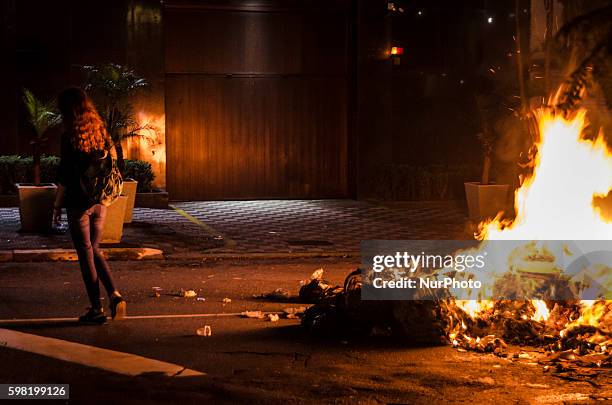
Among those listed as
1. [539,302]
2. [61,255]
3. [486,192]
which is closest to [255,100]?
[486,192]

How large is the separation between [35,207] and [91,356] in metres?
7.83

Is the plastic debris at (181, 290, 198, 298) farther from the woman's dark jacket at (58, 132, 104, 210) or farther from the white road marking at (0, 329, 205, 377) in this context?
the white road marking at (0, 329, 205, 377)

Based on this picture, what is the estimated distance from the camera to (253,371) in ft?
22.0

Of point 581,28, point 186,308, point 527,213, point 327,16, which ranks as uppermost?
point 327,16

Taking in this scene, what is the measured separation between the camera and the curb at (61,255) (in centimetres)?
1235

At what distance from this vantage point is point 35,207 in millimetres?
14422

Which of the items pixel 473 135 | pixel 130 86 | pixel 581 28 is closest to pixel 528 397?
pixel 581 28

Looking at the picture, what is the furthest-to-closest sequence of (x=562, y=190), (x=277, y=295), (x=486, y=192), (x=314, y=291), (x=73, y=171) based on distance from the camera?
(x=486, y=192) < (x=277, y=295) < (x=314, y=291) < (x=562, y=190) < (x=73, y=171)

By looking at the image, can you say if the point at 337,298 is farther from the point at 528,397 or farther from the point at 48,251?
the point at 48,251

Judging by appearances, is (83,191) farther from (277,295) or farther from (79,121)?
(277,295)

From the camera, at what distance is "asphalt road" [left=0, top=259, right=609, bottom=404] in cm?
611

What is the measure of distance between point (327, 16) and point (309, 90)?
1571 mm

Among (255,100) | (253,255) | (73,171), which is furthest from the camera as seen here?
(255,100)

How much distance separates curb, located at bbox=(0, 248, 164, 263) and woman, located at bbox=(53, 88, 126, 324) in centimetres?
420
